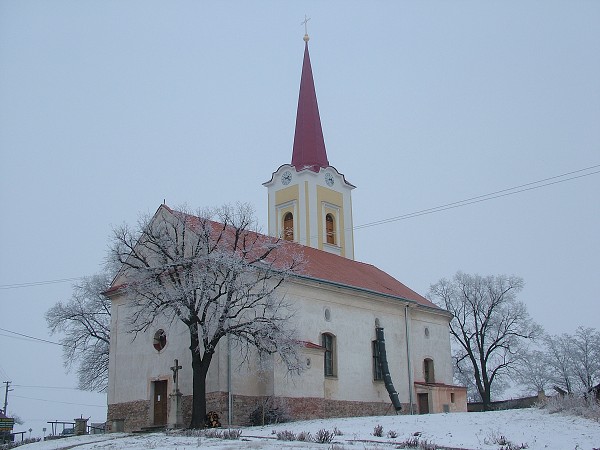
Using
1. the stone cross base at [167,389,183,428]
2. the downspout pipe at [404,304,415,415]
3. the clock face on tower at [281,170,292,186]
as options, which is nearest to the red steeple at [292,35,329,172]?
the clock face on tower at [281,170,292,186]

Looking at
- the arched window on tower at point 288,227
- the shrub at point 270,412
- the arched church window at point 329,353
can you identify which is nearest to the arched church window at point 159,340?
the shrub at point 270,412

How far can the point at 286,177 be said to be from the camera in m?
50.8

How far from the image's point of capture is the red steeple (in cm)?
5159

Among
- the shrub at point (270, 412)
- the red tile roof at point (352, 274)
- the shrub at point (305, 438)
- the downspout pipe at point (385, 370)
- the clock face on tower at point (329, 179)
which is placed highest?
the clock face on tower at point (329, 179)

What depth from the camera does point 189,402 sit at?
3170 centimetres

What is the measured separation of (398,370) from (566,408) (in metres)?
16.5

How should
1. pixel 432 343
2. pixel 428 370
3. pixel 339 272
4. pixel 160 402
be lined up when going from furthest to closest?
pixel 432 343, pixel 428 370, pixel 339 272, pixel 160 402

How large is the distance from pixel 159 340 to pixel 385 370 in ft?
40.2

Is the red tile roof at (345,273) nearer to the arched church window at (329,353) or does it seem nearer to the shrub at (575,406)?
the arched church window at (329,353)

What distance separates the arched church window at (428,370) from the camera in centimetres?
4359

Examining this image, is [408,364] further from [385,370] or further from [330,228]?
[330,228]

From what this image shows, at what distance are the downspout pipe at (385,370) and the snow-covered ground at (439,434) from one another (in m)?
10.4

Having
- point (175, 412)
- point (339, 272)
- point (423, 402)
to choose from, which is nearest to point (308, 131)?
point (339, 272)

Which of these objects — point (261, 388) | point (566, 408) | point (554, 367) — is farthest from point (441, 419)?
point (554, 367)
